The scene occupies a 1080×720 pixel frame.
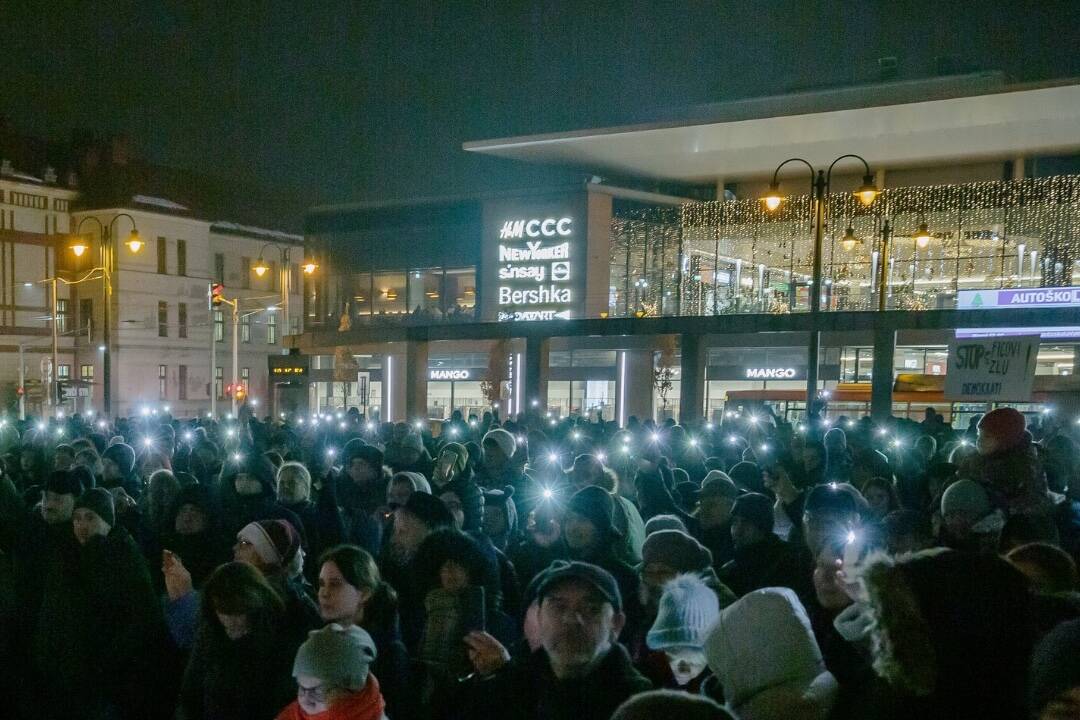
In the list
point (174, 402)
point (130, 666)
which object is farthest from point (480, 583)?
point (174, 402)

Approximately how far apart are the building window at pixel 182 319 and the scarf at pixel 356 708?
61120mm

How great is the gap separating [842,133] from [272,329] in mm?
42386

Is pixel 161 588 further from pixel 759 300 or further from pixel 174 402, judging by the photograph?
pixel 174 402

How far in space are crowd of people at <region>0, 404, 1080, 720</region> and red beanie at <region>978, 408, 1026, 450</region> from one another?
0.01m

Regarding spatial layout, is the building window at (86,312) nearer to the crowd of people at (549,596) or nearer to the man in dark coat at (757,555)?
the crowd of people at (549,596)

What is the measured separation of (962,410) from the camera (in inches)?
1231

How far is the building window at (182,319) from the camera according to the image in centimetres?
6038

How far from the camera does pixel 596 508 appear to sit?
542cm

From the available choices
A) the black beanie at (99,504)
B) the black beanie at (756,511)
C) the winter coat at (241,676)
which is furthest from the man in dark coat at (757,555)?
the black beanie at (99,504)

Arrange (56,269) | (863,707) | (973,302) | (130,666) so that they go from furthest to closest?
(56,269) < (973,302) < (130,666) < (863,707)

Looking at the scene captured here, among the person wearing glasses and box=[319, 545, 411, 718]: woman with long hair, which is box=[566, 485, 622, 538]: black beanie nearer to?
box=[319, 545, 411, 718]: woman with long hair

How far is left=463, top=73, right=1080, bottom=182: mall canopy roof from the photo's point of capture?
3419 centimetres

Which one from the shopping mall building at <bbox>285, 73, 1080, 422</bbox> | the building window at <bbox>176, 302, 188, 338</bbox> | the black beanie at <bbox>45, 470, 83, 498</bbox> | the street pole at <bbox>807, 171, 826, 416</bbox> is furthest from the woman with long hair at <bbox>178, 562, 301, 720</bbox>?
the building window at <bbox>176, 302, 188, 338</bbox>

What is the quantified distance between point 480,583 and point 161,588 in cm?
337
